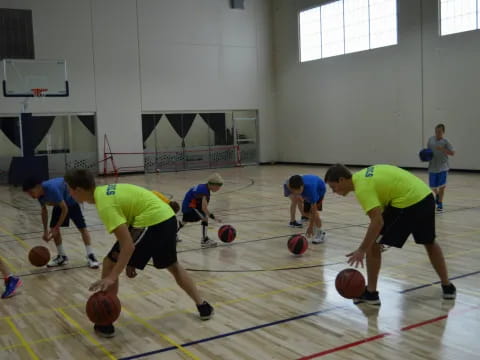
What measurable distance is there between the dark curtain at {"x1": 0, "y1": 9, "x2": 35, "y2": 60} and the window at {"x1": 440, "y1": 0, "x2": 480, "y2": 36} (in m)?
14.9

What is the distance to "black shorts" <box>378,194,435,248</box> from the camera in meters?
4.93

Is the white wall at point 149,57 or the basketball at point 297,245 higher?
the white wall at point 149,57

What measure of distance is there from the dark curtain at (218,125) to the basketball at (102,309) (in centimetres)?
2102

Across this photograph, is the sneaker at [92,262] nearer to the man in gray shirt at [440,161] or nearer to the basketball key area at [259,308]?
the basketball key area at [259,308]

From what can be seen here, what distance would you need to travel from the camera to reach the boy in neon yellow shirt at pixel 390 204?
4.65 meters

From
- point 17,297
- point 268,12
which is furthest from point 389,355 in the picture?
point 268,12

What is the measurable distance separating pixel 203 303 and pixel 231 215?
637 cm

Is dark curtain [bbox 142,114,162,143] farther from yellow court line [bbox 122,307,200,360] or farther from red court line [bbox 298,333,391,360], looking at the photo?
red court line [bbox 298,333,391,360]

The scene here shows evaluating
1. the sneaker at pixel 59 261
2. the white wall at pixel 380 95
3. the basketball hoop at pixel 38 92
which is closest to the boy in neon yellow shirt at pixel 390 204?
the sneaker at pixel 59 261

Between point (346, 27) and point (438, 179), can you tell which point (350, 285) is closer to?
point (438, 179)

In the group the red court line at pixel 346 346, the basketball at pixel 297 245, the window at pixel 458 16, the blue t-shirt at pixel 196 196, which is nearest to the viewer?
the red court line at pixel 346 346

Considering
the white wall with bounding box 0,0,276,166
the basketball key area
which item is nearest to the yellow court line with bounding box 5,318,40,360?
the basketball key area

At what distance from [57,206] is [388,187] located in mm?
4128

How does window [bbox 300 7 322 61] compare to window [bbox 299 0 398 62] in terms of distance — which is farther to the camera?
window [bbox 300 7 322 61]
